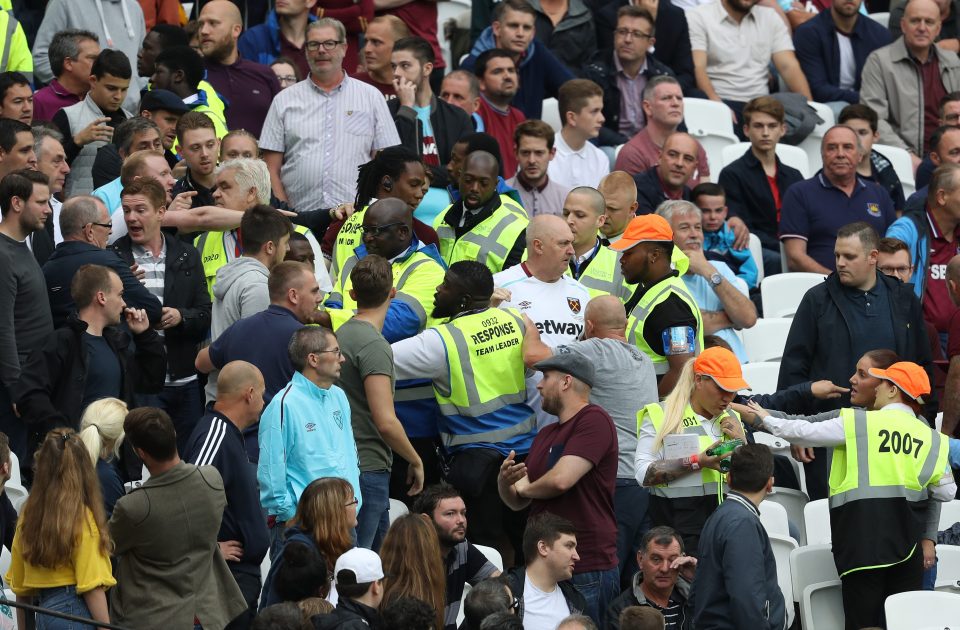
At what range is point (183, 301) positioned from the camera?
8578 millimetres

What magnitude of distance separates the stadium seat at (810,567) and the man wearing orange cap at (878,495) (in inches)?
6.2

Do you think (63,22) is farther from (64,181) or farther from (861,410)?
(861,410)

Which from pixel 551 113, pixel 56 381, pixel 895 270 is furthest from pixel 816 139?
pixel 56 381

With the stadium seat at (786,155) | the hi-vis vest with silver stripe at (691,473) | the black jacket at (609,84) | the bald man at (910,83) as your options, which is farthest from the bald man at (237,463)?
the bald man at (910,83)

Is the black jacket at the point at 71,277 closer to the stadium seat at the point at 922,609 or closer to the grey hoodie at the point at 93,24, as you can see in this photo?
the grey hoodie at the point at 93,24

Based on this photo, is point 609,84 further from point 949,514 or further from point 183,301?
point 183,301

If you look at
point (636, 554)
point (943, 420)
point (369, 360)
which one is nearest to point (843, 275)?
point (943, 420)

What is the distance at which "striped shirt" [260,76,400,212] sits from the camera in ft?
34.4

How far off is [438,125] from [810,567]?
4435 mm

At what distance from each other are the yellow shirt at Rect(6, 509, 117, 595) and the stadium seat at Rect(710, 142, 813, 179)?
7371 mm

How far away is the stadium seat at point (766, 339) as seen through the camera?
10.3m

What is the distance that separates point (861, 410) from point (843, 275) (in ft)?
5.17

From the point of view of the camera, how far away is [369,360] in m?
7.57

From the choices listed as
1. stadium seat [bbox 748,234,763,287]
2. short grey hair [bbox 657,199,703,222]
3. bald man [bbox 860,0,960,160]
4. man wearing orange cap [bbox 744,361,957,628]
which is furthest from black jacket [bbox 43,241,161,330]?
bald man [bbox 860,0,960,160]
